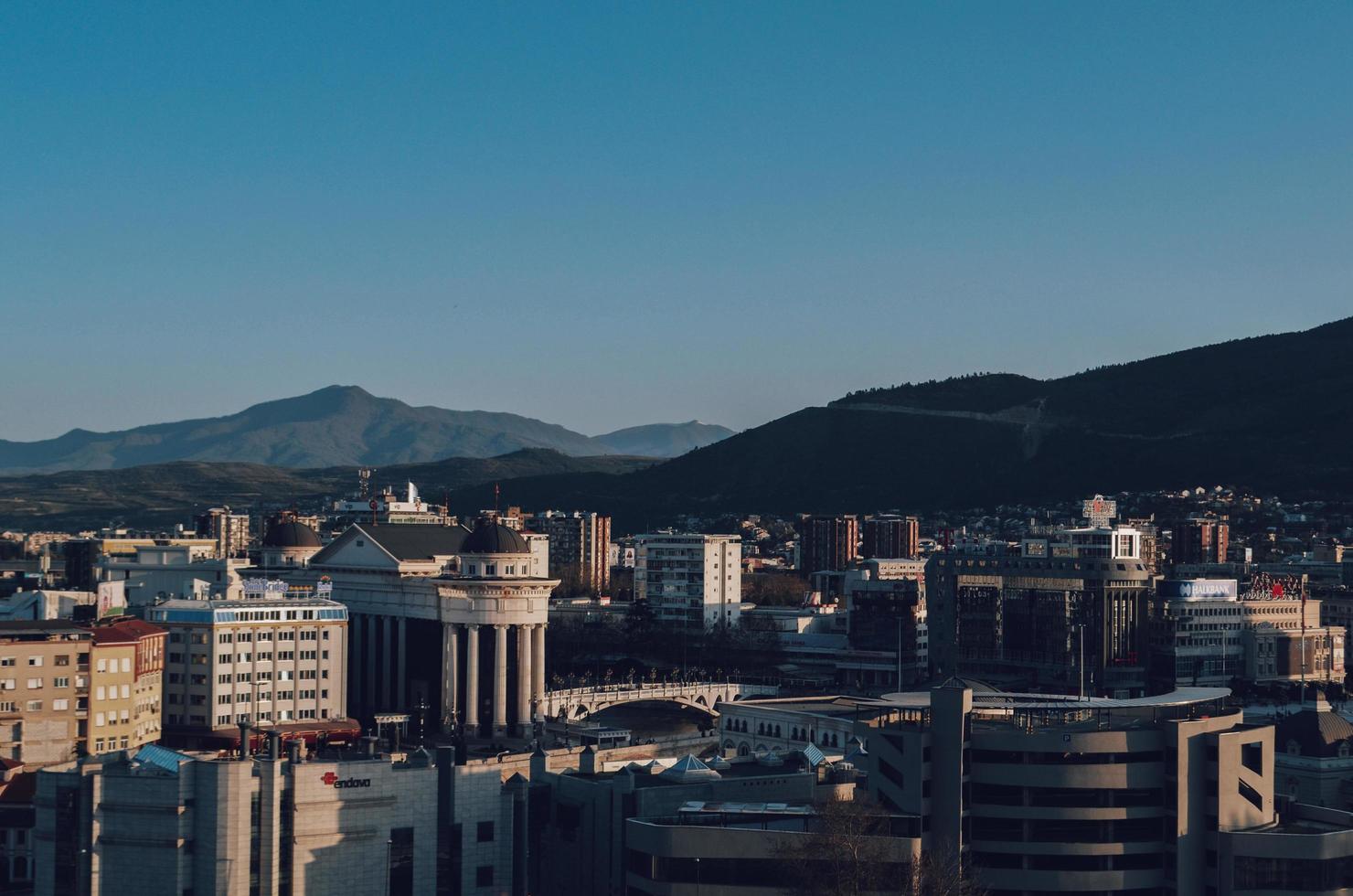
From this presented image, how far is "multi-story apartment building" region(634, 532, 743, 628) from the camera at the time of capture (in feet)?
606

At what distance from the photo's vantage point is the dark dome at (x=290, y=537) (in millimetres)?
150375

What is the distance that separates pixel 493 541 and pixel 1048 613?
1794 inches

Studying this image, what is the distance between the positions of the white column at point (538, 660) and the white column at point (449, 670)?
431 centimetres

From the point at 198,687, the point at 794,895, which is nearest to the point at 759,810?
the point at 794,895

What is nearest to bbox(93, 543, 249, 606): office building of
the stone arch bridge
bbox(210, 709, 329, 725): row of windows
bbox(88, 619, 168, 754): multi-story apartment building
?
bbox(210, 709, 329, 725): row of windows

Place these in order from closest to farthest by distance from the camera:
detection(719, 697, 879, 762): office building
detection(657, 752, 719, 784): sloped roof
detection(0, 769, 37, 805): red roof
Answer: detection(657, 752, 719, 784): sloped roof
detection(0, 769, 37, 805): red roof
detection(719, 697, 879, 762): office building

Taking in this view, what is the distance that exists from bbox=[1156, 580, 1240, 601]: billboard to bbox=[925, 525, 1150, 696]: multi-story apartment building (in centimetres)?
191

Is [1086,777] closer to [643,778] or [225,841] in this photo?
[643,778]

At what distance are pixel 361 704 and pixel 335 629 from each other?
16.2 meters

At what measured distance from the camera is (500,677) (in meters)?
123

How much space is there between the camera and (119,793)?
6406 cm

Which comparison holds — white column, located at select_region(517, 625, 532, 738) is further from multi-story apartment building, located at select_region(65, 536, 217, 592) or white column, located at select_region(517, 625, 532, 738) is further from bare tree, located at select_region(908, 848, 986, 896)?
bare tree, located at select_region(908, 848, 986, 896)

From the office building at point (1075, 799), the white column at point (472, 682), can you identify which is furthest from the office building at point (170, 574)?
the office building at point (1075, 799)

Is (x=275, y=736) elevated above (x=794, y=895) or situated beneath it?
elevated above
